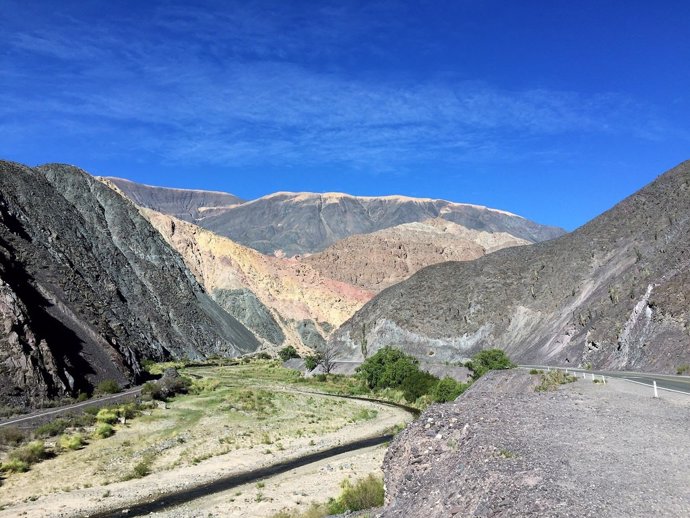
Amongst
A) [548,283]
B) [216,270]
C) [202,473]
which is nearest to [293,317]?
[216,270]

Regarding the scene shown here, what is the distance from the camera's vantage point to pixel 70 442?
107 ft

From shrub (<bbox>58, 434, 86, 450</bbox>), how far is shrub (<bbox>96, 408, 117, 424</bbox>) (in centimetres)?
466

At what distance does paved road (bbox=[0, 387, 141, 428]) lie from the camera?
36.2 m

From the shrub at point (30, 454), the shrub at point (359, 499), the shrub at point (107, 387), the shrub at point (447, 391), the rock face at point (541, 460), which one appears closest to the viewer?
the rock face at point (541, 460)

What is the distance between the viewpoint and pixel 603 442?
46.2 ft

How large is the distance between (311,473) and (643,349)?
27.9 meters

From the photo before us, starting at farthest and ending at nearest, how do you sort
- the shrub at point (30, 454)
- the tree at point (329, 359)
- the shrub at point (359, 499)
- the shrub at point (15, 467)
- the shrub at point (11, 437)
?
the tree at point (329, 359), the shrub at point (11, 437), the shrub at point (30, 454), the shrub at point (15, 467), the shrub at point (359, 499)

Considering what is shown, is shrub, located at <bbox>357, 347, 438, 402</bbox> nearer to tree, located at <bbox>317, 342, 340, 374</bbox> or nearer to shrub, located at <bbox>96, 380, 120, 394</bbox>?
tree, located at <bbox>317, 342, 340, 374</bbox>

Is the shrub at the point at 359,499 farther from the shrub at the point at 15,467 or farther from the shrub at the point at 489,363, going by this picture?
the shrub at the point at 489,363

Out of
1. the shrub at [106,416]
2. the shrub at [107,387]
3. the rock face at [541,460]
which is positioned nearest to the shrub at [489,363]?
the shrub at [106,416]

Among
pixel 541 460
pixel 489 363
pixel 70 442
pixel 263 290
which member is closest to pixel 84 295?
pixel 70 442

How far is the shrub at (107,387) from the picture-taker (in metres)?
50.3

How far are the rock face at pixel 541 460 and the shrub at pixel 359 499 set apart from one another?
4.97 meters

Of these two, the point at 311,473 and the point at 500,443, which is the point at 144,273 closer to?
the point at 311,473
